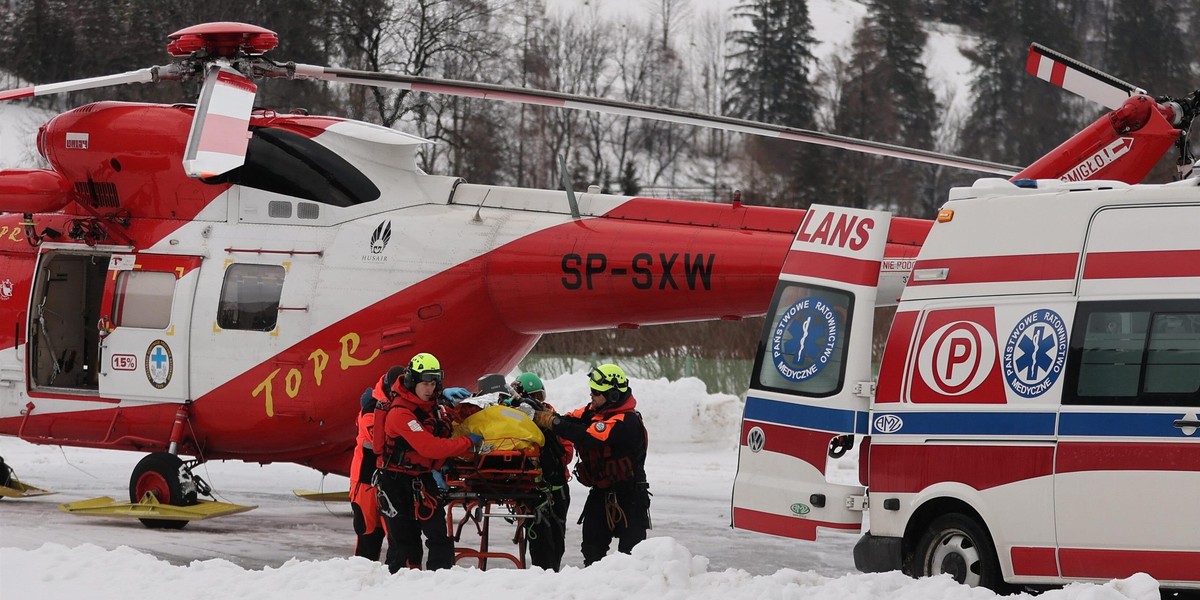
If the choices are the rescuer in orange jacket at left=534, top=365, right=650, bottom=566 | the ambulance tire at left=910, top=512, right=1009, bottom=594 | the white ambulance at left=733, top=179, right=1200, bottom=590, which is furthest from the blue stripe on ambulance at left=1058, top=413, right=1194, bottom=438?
the rescuer in orange jacket at left=534, top=365, right=650, bottom=566

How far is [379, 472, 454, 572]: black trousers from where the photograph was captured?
347 inches

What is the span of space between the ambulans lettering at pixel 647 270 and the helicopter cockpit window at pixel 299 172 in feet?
6.92

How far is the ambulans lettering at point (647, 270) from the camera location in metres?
10.8

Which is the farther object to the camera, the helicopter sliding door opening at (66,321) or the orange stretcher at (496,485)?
the helicopter sliding door opening at (66,321)

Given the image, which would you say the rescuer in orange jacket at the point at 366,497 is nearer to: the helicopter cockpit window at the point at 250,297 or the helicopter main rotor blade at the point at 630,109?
the helicopter main rotor blade at the point at 630,109

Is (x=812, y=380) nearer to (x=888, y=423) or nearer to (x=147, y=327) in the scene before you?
(x=888, y=423)

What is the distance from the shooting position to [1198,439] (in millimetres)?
6855

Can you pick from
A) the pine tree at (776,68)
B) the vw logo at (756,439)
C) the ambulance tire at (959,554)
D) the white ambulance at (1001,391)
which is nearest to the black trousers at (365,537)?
the white ambulance at (1001,391)

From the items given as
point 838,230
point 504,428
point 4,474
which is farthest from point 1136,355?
point 4,474

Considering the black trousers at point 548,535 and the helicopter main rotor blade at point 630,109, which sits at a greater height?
the helicopter main rotor blade at point 630,109

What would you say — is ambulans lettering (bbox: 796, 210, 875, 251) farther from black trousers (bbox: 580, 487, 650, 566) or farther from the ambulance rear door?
black trousers (bbox: 580, 487, 650, 566)

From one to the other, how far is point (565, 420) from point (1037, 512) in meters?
3.19

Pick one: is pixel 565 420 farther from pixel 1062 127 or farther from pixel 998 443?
pixel 1062 127

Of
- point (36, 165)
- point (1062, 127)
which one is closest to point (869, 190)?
point (1062, 127)
